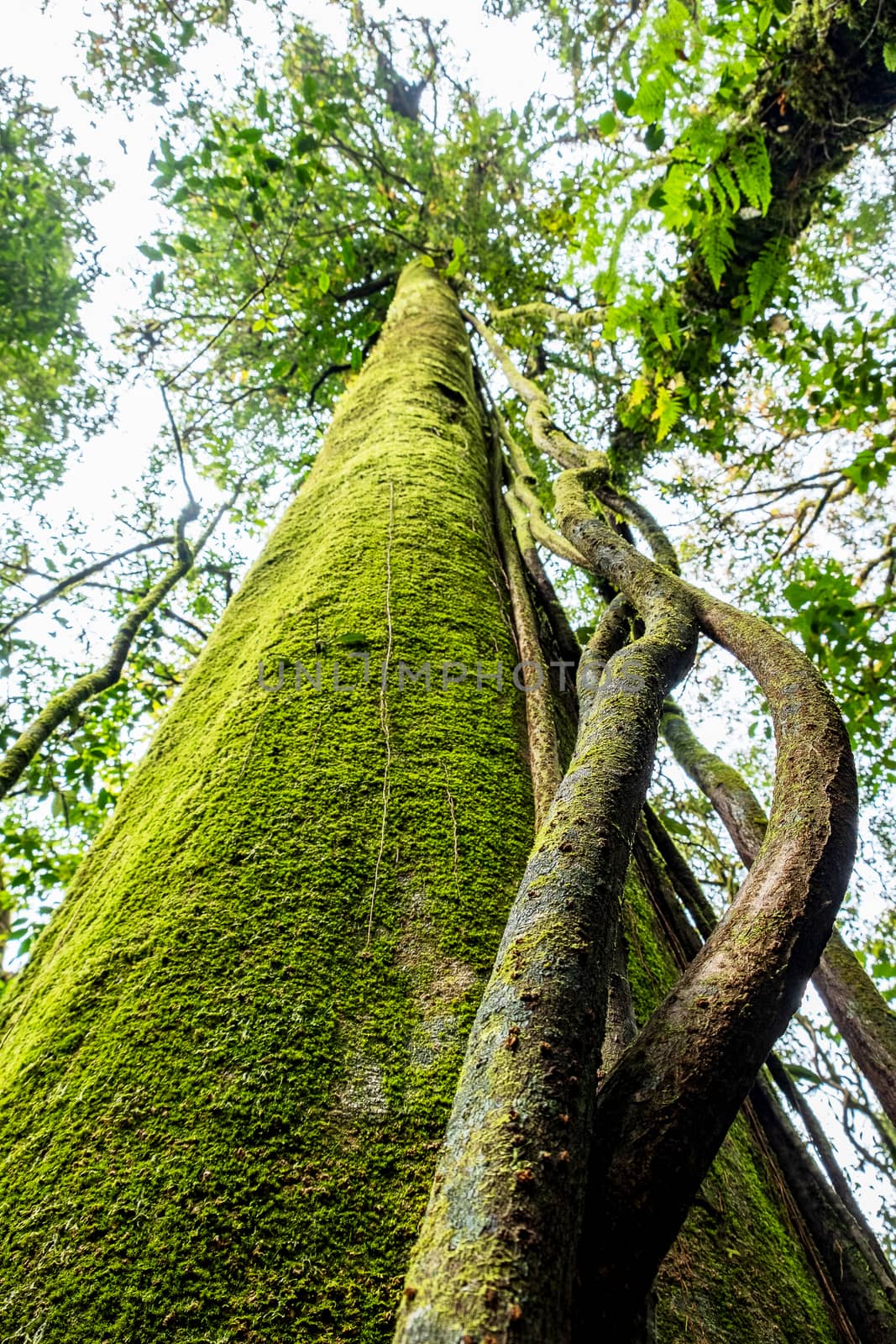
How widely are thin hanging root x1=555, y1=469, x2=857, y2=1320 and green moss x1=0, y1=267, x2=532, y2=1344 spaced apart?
0.95 feet

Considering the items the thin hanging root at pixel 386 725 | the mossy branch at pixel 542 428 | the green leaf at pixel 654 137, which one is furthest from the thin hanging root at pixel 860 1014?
the green leaf at pixel 654 137

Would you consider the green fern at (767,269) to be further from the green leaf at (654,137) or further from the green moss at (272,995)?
the green moss at (272,995)

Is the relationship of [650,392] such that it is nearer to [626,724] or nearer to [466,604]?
[466,604]

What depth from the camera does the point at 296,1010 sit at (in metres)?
0.98

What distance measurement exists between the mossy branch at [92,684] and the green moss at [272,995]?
4.22 ft

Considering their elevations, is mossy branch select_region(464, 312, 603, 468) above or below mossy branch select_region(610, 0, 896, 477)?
below

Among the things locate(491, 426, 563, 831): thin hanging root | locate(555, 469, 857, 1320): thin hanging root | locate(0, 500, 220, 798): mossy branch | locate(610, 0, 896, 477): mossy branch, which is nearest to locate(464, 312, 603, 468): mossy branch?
locate(491, 426, 563, 831): thin hanging root

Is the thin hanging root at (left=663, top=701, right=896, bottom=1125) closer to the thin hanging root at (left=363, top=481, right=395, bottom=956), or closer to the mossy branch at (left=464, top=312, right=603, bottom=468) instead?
the thin hanging root at (left=363, top=481, right=395, bottom=956)

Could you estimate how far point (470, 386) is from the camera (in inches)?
145

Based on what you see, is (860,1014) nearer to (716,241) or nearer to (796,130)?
(716,241)

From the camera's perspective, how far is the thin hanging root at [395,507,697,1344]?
527 mm

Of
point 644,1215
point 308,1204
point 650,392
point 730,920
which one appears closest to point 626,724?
point 730,920

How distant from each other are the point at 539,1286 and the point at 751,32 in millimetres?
3620

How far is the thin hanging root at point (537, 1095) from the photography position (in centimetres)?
53
